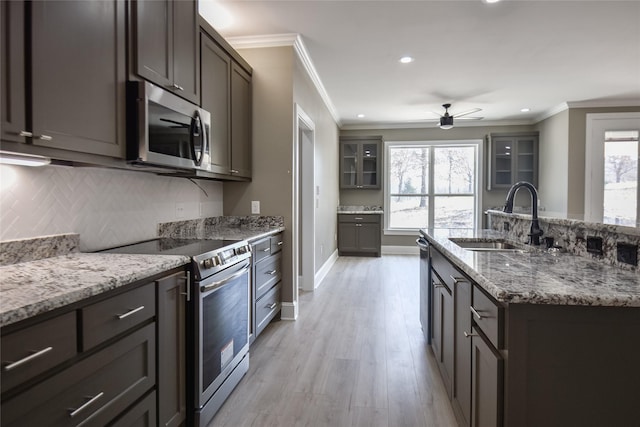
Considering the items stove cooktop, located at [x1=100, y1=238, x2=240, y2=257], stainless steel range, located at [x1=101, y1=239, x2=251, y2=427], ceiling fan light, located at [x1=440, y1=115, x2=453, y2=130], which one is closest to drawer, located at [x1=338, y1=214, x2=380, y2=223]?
ceiling fan light, located at [x1=440, y1=115, x2=453, y2=130]

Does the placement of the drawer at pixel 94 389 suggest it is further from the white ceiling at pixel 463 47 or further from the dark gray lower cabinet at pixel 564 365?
the white ceiling at pixel 463 47

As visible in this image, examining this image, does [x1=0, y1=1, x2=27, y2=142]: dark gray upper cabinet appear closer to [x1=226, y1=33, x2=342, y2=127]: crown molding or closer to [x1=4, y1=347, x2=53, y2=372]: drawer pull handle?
[x1=4, y1=347, x2=53, y2=372]: drawer pull handle

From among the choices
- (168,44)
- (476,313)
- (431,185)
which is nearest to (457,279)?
(476,313)

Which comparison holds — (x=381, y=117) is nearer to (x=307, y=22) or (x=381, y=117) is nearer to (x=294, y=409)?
(x=307, y=22)

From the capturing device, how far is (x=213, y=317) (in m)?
1.92

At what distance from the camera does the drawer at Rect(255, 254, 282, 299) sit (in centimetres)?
280

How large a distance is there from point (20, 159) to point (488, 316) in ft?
6.18

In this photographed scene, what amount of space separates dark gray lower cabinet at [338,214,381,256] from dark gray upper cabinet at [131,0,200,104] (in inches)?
192

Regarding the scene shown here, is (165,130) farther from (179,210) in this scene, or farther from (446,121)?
(446,121)


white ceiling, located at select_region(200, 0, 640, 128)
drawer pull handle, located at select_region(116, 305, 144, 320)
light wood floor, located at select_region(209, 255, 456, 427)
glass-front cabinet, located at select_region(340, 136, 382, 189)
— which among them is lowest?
light wood floor, located at select_region(209, 255, 456, 427)

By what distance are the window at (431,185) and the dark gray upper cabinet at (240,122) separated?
4.61m

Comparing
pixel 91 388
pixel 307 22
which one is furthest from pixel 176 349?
pixel 307 22

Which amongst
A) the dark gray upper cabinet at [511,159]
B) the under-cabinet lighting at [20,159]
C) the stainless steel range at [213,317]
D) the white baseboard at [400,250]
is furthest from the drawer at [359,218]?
the under-cabinet lighting at [20,159]

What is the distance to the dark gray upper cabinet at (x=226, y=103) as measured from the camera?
2.62 meters
